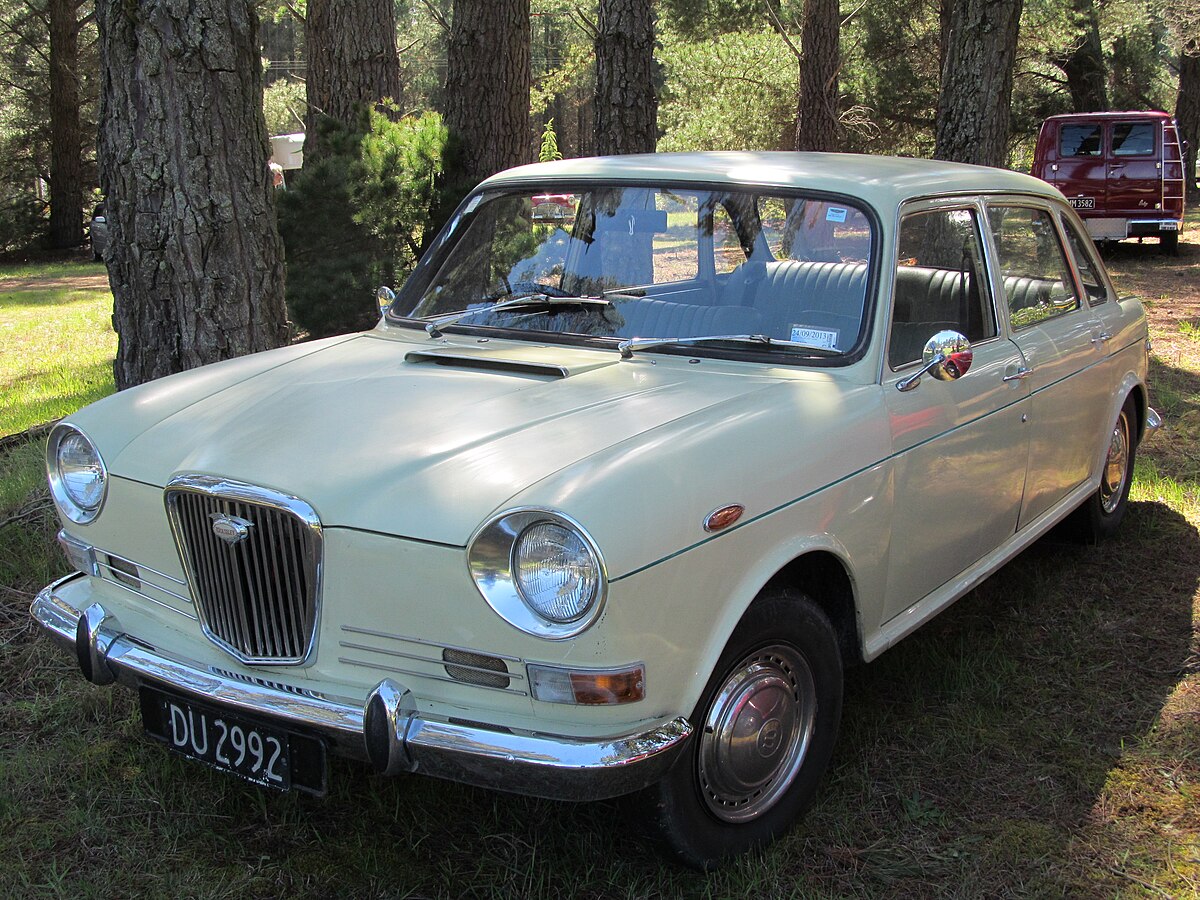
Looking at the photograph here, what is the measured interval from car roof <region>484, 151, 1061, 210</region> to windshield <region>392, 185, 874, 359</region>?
0.05 meters

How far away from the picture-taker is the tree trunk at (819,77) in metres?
14.8

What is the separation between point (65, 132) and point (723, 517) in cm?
2382

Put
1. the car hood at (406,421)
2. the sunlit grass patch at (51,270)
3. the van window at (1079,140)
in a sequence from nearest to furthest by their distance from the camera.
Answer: the car hood at (406,421), the van window at (1079,140), the sunlit grass patch at (51,270)

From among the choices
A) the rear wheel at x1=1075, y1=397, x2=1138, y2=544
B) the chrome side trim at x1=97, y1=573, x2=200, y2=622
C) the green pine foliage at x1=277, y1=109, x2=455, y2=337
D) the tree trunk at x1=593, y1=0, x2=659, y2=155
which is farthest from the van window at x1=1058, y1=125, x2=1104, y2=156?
the chrome side trim at x1=97, y1=573, x2=200, y2=622

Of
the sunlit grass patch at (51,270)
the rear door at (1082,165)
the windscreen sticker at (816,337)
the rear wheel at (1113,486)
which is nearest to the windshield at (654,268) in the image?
the windscreen sticker at (816,337)

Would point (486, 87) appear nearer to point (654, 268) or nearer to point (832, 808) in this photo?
point (654, 268)

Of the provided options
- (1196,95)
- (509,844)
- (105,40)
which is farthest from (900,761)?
(1196,95)

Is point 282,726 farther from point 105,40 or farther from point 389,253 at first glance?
point 389,253

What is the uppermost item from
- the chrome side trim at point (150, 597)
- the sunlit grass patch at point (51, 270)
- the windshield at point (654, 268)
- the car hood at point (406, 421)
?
the windshield at point (654, 268)

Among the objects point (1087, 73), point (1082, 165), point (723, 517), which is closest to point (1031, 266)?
point (723, 517)

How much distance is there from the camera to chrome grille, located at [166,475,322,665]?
2.55 metres

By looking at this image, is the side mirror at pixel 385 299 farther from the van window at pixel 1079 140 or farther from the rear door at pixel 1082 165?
the van window at pixel 1079 140

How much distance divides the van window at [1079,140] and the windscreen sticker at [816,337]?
1438 cm

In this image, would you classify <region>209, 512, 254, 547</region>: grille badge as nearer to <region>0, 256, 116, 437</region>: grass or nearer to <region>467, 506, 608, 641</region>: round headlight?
Answer: <region>467, 506, 608, 641</region>: round headlight
